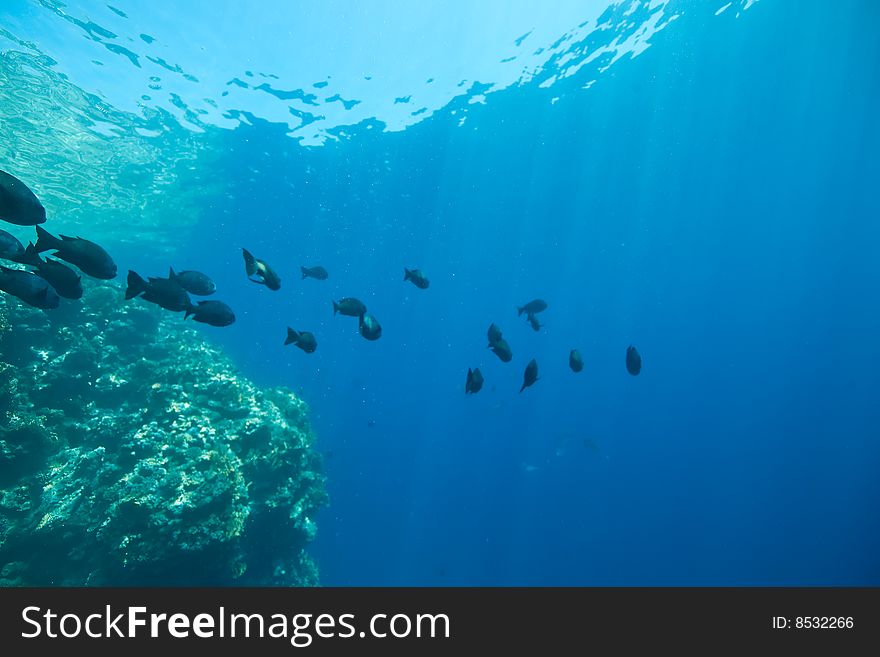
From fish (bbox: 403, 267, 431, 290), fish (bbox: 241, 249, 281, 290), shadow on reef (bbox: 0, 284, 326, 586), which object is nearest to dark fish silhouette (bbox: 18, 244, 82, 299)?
fish (bbox: 241, 249, 281, 290)

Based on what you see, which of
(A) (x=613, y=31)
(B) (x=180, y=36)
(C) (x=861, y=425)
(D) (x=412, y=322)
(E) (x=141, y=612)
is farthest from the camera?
(D) (x=412, y=322)

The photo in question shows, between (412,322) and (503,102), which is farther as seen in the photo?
(412,322)

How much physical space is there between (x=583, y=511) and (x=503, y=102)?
1595 inches

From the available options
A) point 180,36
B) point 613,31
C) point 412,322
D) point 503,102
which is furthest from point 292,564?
point 412,322

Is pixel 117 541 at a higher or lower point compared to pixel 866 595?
higher

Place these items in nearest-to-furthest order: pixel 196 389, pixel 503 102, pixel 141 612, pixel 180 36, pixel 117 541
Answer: pixel 141 612, pixel 117 541, pixel 196 389, pixel 180 36, pixel 503 102

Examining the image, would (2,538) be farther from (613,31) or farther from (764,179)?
(764,179)

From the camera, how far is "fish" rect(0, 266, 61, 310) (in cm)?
397

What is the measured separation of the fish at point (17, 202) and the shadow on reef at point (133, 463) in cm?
809

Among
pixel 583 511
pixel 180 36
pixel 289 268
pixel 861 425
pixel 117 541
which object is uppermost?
pixel 289 268

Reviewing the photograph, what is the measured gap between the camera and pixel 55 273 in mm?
4324

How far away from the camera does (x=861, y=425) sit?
164 feet

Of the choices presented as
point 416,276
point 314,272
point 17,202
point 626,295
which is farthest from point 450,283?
point 17,202

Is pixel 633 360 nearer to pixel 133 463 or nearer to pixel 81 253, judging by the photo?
pixel 81 253
